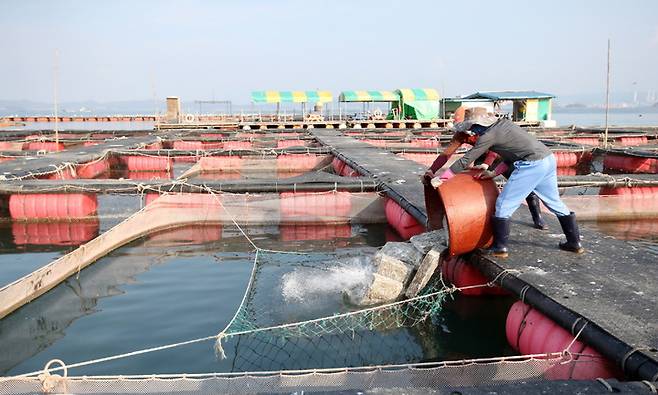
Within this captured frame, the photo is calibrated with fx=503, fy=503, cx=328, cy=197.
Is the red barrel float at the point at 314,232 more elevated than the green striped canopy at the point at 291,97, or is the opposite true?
the green striped canopy at the point at 291,97

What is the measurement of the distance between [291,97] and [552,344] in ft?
132

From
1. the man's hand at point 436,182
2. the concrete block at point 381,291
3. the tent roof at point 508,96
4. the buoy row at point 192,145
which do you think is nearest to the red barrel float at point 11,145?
the buoy row at point 192,145

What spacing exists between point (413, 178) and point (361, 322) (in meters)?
7.62

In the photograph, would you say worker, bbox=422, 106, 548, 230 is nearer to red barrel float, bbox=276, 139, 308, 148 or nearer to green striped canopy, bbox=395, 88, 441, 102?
red barrel float, bbox=276, 139, 308, 148

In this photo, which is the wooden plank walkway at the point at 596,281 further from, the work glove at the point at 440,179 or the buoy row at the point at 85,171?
the buoy row at the point at 85,171

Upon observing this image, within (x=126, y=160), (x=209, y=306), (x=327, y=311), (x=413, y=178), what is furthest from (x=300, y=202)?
(x=126, y=160)

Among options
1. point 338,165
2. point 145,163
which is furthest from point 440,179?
point 145,163

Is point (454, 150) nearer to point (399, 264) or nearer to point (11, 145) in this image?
point (399, 264)

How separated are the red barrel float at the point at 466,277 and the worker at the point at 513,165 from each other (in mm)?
782

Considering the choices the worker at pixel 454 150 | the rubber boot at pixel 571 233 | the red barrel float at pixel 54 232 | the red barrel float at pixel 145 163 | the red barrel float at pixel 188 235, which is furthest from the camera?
the red barrel float at pixel 145 163

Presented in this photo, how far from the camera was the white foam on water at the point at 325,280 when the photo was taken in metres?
7.53

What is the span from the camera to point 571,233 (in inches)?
256

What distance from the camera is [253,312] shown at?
277 inches

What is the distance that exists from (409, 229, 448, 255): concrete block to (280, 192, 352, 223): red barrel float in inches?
225
